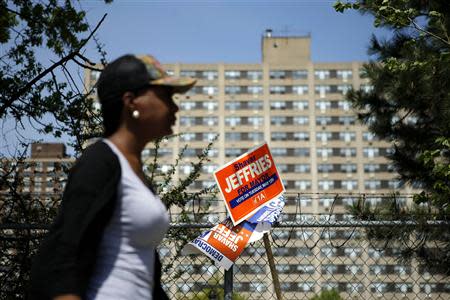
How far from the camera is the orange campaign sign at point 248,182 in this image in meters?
4.14

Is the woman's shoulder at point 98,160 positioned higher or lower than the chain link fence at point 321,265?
higher

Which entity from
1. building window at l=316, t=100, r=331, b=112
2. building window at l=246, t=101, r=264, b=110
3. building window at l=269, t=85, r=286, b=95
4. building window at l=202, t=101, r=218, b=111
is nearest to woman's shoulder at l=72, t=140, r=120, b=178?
building window at l=246, t=101, r=264, b=110

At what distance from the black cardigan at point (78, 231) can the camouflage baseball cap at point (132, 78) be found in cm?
20

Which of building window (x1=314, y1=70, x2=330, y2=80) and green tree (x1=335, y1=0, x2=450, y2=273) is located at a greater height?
building window (x1=314, y1=70, x2=330, y2=80)

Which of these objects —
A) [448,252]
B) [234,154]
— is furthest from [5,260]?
[234,154]

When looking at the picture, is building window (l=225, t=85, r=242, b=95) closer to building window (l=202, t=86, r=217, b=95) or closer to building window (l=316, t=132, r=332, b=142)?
building window (l=202, t=86, r=217, b=95)

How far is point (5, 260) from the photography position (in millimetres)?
5508

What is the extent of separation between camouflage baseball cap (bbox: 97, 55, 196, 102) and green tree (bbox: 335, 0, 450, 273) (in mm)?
4466

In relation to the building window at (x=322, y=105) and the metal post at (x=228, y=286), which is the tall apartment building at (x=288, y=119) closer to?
the building window at (x=322, y=105)

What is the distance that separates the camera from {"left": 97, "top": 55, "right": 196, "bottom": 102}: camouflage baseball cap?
162 centimetres

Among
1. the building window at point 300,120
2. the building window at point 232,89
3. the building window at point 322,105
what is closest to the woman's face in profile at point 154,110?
the building window at point 300,120

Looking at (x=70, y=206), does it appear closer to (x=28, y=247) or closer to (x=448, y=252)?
(x=28, y=247)

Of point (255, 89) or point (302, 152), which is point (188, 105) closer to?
point (255, 89)

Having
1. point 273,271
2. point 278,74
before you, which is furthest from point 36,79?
point 278,74
